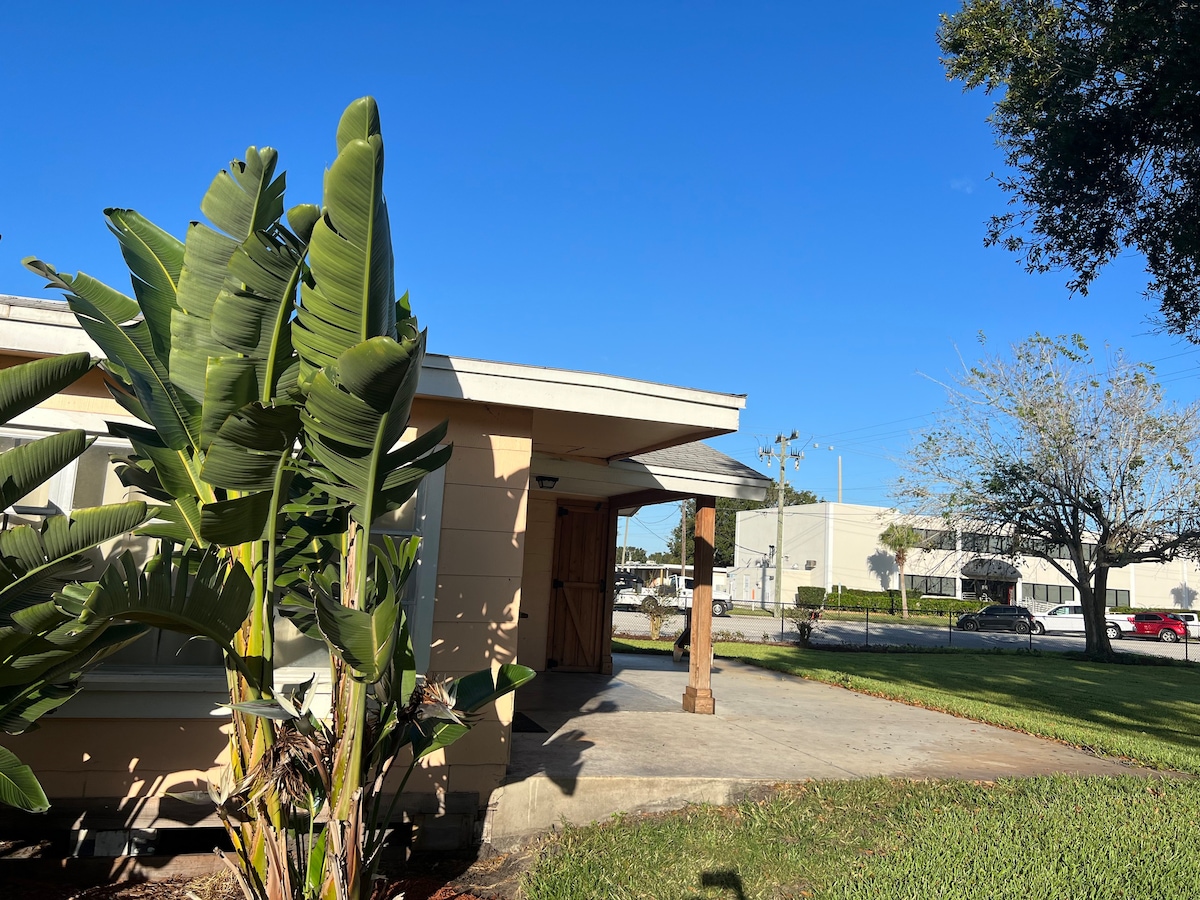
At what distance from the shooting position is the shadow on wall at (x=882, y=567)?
4791 centimetres

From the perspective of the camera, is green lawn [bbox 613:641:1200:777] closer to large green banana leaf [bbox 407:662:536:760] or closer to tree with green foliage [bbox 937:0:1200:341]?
tree with green foliage [bbox 937:0:1200:341]

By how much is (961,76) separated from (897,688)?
29.6 feet

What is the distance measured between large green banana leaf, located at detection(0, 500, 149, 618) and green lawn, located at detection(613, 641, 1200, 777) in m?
8.89

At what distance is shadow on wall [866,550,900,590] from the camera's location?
4791 cm

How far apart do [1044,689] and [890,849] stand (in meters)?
11.8

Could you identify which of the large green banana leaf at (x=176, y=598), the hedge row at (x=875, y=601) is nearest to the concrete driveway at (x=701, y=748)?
the large green banana leaf at (x=176, y=598)

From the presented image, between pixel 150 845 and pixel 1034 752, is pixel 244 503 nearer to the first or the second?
pixel 150 845

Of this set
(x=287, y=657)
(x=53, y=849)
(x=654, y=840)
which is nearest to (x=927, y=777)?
(x=654, y=840)

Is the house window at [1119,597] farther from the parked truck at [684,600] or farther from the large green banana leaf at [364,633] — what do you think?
the large green banana leaf at [364,633]

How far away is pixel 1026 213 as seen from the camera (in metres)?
9.50

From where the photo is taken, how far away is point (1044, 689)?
15062 mm

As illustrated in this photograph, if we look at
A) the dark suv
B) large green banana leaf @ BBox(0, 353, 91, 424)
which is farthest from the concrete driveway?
the dark suv

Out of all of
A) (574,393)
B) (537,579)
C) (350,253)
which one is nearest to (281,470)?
(350,253)

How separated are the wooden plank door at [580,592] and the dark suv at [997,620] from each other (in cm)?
2901
